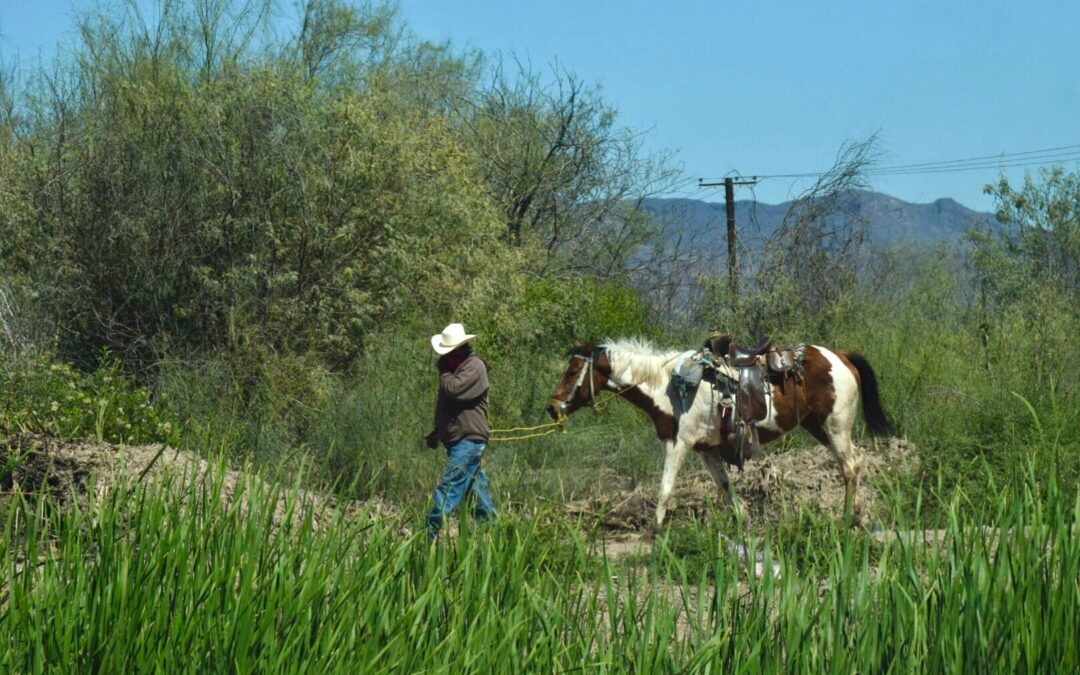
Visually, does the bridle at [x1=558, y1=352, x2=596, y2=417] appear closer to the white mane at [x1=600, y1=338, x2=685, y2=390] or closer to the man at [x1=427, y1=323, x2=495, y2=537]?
the white mane at [x1=600, y1=338, x2=685, y2=390]

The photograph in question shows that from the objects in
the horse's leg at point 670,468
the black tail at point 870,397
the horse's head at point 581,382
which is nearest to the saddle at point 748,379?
the horse's leg at point 670,468

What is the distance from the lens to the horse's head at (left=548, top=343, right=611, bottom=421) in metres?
12.0

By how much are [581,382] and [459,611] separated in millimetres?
7048

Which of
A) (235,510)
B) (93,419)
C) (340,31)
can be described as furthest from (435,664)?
(340,31)

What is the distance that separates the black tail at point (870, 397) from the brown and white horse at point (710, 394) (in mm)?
144

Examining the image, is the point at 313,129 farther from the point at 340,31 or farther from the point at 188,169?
the point at 340,31

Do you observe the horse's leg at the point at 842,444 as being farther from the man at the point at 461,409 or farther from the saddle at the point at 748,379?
the man at the point at 461,409

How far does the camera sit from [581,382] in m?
12.0

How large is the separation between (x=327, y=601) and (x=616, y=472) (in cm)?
892

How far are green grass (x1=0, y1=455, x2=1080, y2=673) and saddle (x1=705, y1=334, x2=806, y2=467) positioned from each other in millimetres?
6316

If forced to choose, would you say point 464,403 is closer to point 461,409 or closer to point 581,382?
point 461,409

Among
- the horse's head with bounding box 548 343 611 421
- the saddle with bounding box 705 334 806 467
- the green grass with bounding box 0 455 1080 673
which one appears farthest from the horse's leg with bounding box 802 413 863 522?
the green grass with bounding box 0 455 1080 673

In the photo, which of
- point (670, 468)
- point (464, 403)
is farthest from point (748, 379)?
point (464, 403)

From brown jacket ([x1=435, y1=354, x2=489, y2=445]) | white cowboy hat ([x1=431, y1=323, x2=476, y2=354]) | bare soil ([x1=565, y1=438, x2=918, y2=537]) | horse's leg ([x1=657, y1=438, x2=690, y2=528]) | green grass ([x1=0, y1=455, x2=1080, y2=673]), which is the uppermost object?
white cowboy hat ([x1=431, y1=323, x2=476, y2=354])
